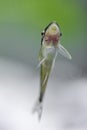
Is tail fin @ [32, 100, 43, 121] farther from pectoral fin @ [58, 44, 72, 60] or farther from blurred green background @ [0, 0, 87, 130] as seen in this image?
pectoral fin @ [58, 44, 72, 60]

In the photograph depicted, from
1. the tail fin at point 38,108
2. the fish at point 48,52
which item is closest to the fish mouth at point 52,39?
the fish at point 48,52

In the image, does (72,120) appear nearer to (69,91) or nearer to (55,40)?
(69,91)

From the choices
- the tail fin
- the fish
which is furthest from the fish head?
the tail fin

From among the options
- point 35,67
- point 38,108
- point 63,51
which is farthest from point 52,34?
point 38,108

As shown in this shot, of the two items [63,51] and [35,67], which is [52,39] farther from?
[35,67]

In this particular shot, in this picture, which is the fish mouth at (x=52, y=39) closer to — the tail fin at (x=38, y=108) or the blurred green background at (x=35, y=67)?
the blurred green background at (x=35, y=67)

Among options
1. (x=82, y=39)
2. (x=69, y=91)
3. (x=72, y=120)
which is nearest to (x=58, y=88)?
(x=69, y=91)

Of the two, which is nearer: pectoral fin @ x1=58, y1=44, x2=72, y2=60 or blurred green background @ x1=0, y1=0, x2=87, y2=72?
blurred green background @ x1=0, y1=0, x2=87, y2=72
